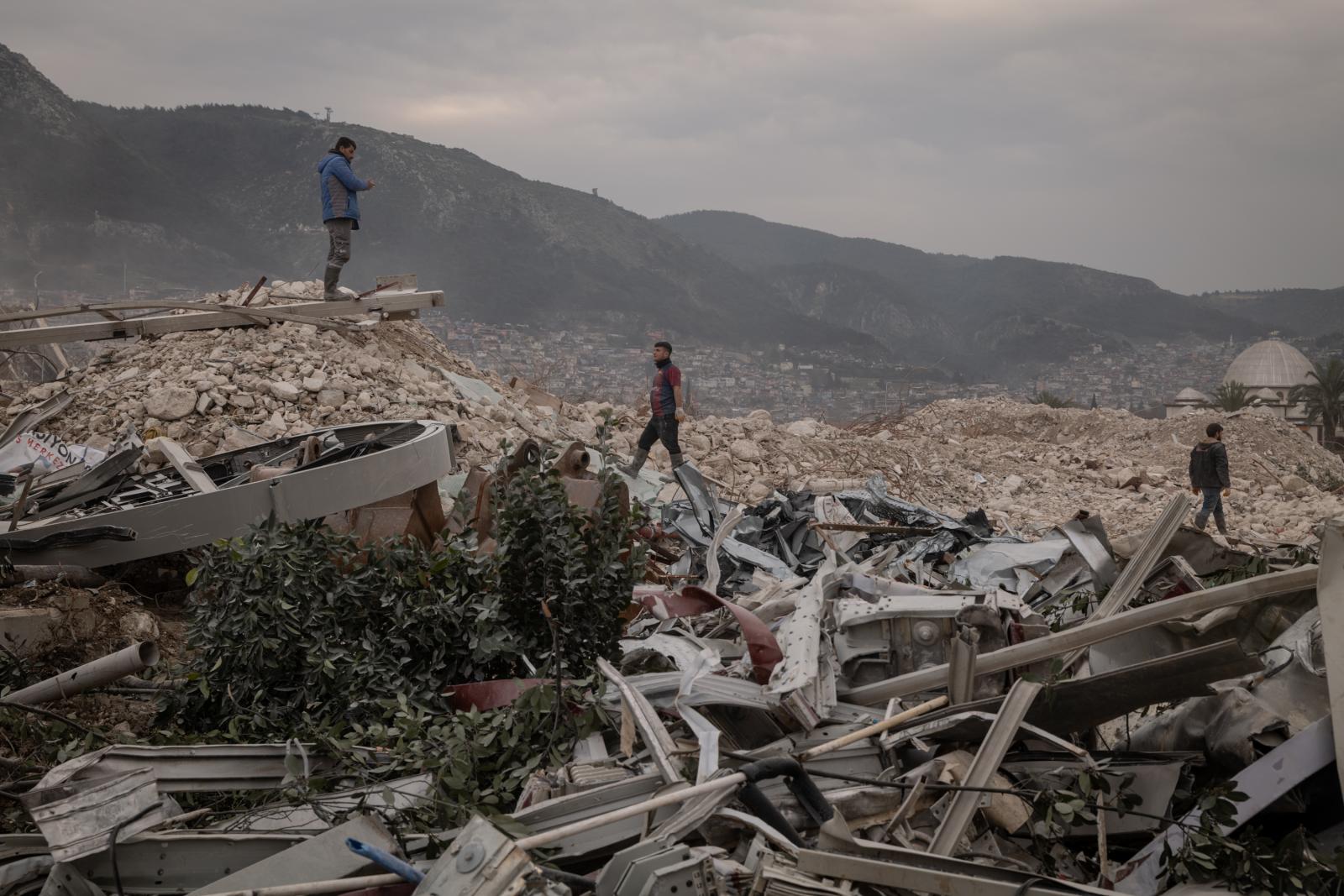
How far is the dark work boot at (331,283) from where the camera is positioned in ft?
32.7

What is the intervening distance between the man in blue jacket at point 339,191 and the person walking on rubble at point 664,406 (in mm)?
3173

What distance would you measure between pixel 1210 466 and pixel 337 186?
9238 mm

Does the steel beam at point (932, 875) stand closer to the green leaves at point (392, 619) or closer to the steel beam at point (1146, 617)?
the steel beam at point (1146, 617)

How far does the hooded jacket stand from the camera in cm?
998

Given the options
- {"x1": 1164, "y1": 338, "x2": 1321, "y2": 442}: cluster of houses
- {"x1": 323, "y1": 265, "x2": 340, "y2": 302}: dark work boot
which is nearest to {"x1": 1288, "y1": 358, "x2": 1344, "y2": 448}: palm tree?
{"x1": 1164, "y1": 338, "x2": 1321, "y2": 442}: cluster of houses

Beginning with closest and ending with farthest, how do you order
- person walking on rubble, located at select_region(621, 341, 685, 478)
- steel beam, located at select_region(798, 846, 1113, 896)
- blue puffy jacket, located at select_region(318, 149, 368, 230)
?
steel beam, located at select_region(798, 846, 1113, 896) < person walking on rubble, located at select_region(621, 341, 685, 478) < blue puffy jacket, located at select_region(318, 149, 368, 230)

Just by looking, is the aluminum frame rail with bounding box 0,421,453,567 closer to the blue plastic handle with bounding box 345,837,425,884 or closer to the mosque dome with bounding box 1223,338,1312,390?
the blue plastic handle with bounding box 345,837,425,884

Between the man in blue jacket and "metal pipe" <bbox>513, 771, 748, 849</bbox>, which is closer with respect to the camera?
"metal pipe" <bbox>513, 771, 748, 849</bbox>

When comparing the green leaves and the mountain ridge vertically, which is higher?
the mountain ridge

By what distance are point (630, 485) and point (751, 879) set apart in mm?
6489

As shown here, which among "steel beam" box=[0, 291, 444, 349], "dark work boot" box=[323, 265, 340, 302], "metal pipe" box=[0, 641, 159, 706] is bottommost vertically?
"metal pipe" box=[0, 641, 159, 706]

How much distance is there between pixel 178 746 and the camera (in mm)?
2902

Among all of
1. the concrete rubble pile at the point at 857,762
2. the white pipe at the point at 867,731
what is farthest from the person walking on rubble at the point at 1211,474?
the white pipe at the point at 867,731

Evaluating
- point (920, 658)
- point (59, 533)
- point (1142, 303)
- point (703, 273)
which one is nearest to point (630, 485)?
point (59, 533)
